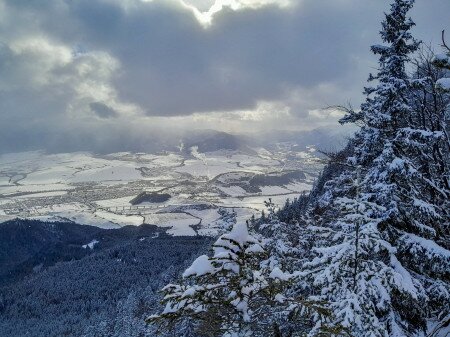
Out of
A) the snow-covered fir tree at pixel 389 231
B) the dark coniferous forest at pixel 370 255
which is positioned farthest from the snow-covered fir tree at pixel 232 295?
the snow-covered fir tree at pixel 389 231

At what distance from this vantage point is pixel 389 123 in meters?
13.2

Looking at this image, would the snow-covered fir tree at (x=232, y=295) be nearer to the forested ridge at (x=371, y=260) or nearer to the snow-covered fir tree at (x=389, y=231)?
the forested ridge at (x=371, y=260)

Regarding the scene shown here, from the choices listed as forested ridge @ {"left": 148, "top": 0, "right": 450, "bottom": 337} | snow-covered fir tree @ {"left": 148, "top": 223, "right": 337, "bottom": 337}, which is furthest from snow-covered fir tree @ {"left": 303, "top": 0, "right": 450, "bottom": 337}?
snow-covered fir tree @ {"left": 148, "top": 223, "right": 337, "bottom": 337}

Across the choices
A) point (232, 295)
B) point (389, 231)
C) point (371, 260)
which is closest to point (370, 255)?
point (371, 260)

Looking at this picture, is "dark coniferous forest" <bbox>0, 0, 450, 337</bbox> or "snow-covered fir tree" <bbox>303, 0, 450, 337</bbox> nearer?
"dark coniferous forest" <bbox>0, 0, 450, 337</bbox>

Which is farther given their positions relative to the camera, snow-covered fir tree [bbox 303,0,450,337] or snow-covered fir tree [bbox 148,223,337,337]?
snow-covered fir tree [bbox 303,0,450,337]

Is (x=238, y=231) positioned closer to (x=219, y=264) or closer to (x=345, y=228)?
(x=219, y=264)

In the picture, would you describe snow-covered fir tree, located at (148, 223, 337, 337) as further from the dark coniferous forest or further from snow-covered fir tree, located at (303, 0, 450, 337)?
snow-covered fir tree, located at (303, 0, 450, 337)

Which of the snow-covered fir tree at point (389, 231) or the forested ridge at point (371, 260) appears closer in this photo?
the forested ridge at point (371, 260)

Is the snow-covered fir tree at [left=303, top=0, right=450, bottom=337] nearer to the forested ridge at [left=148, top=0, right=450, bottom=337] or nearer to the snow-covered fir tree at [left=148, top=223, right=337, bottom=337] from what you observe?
the forested ridge at [left=148, top=0, right=450, bottom=337]

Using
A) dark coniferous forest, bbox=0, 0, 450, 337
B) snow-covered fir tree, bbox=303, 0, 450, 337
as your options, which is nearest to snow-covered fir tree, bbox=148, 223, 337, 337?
dark coniferous forest, bbox=0, 0, 450, 337

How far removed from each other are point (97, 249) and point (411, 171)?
198 m

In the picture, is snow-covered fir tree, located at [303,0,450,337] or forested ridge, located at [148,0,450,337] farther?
snow-covered fir tree, located at [303,0,450,337]

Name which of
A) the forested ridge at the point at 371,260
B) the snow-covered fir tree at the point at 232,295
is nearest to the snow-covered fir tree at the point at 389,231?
the forested ridge at the point at 371,260
